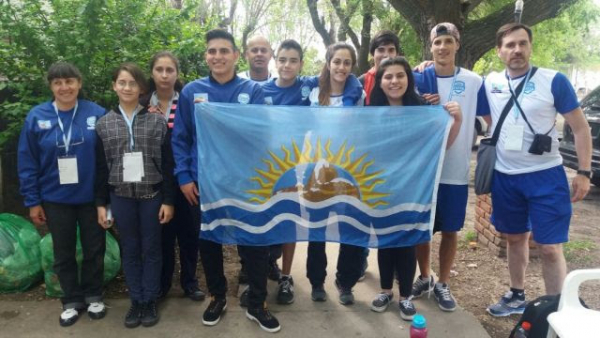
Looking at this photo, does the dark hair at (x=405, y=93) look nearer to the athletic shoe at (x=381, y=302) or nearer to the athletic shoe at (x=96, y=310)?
the athletic shoe at (x=381, y=302)

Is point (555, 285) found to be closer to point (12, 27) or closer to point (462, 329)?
point (462, 329)

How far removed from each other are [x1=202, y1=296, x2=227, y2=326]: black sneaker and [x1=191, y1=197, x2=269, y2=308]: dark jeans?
0.04m

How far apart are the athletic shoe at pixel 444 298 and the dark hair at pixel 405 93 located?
143 cm

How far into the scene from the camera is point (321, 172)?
A: 9.77 ft

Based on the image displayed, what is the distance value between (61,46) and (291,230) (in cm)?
237

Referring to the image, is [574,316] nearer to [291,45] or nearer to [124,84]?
[291,45]

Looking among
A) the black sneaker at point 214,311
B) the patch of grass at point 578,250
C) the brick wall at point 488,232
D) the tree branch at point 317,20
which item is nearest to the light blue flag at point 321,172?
the black sneaker at point 214,311

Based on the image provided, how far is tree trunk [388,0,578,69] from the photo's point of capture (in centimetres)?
659

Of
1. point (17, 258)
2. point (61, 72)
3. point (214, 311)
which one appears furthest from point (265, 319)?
point (61, 72)

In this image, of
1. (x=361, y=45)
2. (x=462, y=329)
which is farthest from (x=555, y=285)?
(x=361, y=45)

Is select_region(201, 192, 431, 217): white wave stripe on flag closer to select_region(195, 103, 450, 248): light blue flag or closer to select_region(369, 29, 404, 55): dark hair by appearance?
select_region(195, 103, 450, 248): light blue flag

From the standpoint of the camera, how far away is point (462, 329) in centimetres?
306

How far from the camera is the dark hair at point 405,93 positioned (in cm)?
302

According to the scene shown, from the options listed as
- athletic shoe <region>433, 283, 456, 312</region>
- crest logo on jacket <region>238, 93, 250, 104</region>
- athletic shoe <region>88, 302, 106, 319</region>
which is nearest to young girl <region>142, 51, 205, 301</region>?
athletic shoe <region>88, 302, 106, 319</region>
